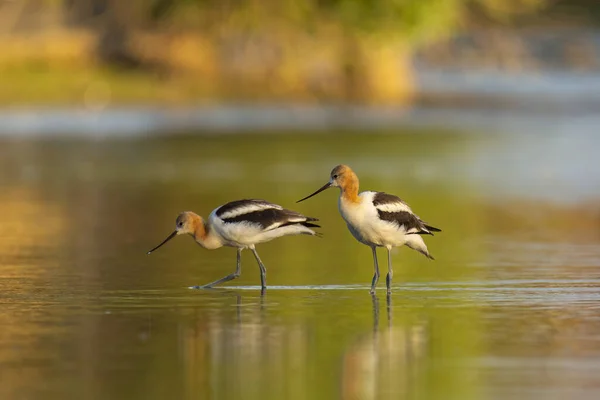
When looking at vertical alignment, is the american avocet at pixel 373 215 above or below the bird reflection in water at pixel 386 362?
above

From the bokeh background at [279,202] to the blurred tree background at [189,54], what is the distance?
10cm

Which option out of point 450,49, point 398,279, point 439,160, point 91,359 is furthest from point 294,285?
point 450,49

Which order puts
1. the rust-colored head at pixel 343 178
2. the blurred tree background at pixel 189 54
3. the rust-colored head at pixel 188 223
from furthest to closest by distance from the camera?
the blurred tree background at pixel 189 54 < the rust-colored head at pixel 188 223 < the rust-colored head at pixel 343 178

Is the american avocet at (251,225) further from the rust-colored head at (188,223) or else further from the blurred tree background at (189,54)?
the blurred tree background at (189,54)

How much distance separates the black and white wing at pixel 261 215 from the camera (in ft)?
49.1

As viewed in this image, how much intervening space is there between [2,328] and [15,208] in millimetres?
11813

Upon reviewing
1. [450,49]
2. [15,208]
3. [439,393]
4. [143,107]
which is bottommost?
[439,393]

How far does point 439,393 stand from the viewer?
33.6ft

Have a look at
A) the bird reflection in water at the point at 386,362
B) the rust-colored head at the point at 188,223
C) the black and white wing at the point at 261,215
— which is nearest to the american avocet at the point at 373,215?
the black and white wing at the point at 261,215

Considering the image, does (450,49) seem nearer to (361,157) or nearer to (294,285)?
(361,157)

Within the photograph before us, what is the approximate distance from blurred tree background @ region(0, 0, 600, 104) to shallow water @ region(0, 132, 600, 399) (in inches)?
992

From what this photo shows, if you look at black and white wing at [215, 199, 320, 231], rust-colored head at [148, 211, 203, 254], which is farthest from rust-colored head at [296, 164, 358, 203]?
rust-colored head at [148, 211, 203, 254]

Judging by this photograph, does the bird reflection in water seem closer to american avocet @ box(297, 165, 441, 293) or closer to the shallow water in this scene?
the shallow water

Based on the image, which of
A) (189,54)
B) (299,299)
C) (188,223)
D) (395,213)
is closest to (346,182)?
(395,213)
